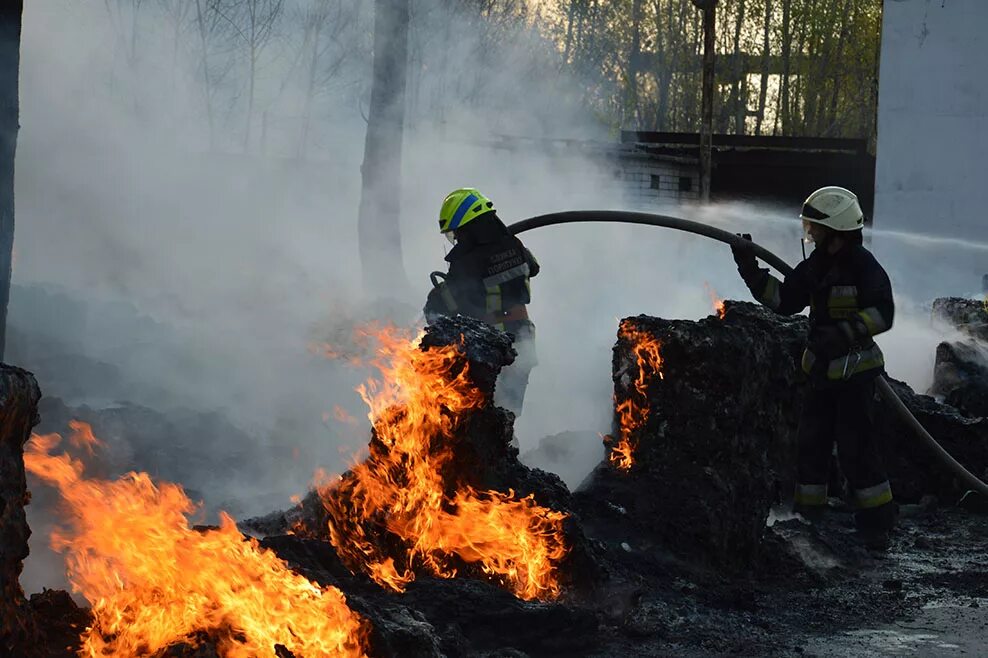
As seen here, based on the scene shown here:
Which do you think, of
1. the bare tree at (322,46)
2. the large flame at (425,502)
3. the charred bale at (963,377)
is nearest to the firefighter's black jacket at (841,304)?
the large flame at (425,502)

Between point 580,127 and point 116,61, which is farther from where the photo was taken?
point 580,127

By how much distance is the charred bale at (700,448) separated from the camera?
251 inches

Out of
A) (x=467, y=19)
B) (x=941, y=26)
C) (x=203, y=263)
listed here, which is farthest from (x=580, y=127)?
(x=203, y=263)

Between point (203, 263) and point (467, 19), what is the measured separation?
1759 centimetres

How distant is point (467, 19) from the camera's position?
33.2 metres

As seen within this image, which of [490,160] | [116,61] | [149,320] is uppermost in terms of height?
[116,61]

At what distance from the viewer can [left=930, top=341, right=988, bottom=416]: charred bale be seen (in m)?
9.55

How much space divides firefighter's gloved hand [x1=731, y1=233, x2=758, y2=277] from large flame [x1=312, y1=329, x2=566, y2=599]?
2311 millimetres

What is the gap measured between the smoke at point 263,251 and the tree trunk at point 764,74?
17725 mm

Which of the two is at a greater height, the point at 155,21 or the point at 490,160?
the point at 155,21

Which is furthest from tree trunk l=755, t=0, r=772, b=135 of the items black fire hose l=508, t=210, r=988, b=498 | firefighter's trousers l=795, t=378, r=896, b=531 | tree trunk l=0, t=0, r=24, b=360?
tree trunk l=0, t=0, r=24, b=360

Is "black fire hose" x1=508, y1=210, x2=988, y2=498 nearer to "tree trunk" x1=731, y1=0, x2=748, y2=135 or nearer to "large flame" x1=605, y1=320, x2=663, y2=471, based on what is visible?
"large flame" x1=605, y1=320, x2=663, y2=471

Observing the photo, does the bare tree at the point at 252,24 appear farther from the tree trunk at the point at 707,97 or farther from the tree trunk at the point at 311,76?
the tree trunk at the point at 707,97

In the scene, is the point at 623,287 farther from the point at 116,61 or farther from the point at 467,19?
the point at 467,19
